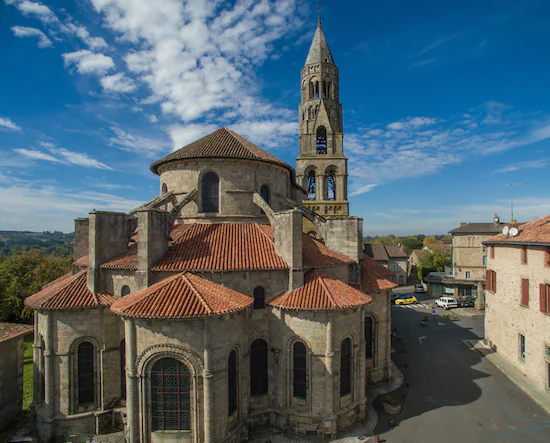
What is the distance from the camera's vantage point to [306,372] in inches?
583

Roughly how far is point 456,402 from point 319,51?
36058mm

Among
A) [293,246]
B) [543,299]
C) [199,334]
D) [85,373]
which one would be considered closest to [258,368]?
[199,334]

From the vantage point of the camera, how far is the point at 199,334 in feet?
40.8

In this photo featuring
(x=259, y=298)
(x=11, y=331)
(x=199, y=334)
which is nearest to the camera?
(x=199, y=334)

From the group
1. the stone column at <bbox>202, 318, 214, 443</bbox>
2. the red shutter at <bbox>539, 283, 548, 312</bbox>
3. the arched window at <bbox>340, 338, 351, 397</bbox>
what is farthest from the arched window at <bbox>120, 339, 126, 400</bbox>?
the red shutter at <bbox>539, 283, 548, 312</bbox>

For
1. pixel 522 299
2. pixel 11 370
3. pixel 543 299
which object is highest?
pixel 543 299

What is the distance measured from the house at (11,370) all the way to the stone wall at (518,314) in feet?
99.2

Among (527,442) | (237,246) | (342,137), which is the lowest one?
(527,442)

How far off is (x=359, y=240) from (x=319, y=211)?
1703 centimetres

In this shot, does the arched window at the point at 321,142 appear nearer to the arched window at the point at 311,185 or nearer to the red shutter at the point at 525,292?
the arched window at the point at 311,185

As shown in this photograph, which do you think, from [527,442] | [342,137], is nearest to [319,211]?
[342,137]

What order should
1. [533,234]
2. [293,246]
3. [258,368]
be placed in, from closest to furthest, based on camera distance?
1. [293,246]
2. [258,368]
3. [533,234]

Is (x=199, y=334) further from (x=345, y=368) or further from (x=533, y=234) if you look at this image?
(x=533, y=234)

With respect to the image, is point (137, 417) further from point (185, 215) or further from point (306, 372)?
point (185, 215)
